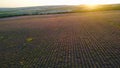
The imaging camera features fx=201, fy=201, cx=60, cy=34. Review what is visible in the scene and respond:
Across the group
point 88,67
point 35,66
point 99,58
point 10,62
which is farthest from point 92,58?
point 10,62

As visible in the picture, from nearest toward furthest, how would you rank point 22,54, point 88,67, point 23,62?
point 88,67, point 23,62, point 22,54

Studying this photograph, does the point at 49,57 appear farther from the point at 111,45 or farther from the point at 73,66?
the point at 111,45

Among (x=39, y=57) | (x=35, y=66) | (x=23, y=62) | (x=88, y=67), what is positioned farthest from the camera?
(x=39, y=57)

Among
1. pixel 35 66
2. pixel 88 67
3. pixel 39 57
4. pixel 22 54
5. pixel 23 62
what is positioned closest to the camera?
pixel 88 67

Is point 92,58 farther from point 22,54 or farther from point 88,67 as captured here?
point 22,54

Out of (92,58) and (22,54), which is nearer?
(92,58)

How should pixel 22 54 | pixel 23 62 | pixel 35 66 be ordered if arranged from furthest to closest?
pixel 22 54 → pixel 23 62 → pixel 35 66

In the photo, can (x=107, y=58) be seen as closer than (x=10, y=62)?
Yes

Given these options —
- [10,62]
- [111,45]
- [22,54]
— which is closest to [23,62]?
[10,62]
